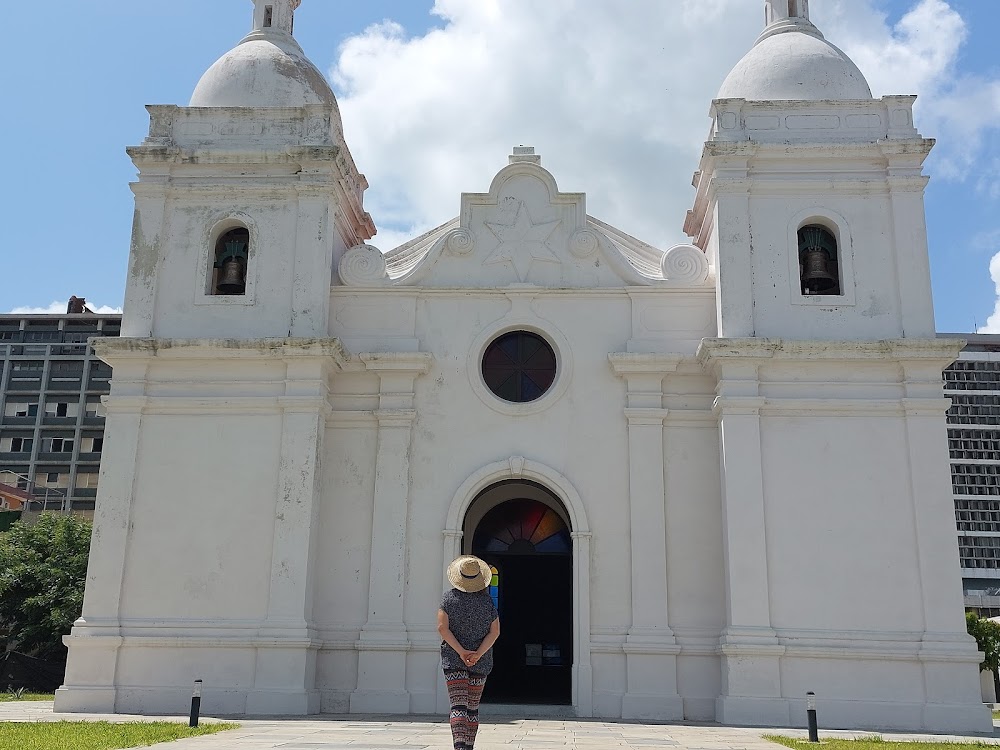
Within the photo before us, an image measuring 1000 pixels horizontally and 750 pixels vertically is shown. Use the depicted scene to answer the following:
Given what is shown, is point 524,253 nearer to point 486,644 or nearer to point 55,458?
point 486,644

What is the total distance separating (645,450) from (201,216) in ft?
30.1

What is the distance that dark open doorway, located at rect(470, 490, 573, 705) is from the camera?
62.7ft

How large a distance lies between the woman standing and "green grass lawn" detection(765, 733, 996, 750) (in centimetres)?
488

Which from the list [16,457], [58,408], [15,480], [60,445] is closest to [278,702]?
[15,480]

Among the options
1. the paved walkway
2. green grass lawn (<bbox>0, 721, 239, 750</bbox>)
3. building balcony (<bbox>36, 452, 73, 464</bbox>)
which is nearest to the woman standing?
the paved walkway

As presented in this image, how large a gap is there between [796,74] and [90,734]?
16053 millimetres

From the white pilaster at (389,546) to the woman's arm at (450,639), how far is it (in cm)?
850

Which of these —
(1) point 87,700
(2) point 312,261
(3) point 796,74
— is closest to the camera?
(1) point 87,700

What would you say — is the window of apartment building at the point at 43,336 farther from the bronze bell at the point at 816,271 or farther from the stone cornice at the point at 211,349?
the bronze bell at the point at 816,271

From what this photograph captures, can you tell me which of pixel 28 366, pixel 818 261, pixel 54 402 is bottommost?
pixel 818 261

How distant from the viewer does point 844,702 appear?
1577 cm

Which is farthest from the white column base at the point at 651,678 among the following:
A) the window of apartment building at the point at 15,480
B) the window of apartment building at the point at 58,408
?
the window of apartment building at the point at 58,408

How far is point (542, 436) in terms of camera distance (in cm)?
1795

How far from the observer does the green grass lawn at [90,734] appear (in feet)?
34.3
